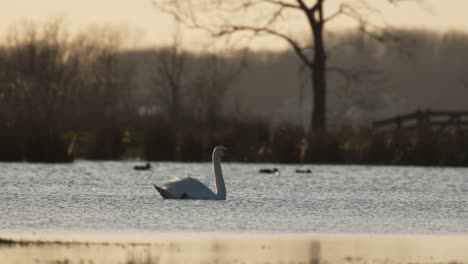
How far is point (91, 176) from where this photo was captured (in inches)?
1171

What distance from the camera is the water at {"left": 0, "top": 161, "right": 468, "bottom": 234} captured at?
706 inches

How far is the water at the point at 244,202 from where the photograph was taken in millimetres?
17922

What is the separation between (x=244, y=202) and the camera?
22.2m

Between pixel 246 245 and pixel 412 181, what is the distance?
14749 mm

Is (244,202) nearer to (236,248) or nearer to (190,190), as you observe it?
(190,190)

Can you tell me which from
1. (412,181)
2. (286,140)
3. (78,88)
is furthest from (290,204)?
(78,88)

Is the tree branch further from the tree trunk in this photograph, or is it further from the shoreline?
the shoreline

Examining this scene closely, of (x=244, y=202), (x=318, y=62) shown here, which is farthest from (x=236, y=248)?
(x=318, y=62)

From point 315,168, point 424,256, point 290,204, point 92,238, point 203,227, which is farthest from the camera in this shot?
point 315,168

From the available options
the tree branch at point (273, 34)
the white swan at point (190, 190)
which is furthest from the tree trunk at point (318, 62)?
the white swan at point (190, 190)

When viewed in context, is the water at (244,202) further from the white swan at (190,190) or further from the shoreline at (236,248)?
the shoreline at (236,248)

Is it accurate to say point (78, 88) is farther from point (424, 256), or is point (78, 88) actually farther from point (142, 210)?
point (424, 256)

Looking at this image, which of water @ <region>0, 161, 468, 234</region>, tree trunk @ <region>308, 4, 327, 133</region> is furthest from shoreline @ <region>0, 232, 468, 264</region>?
tree trunk @ <region>308, 4, 327, 133</region>

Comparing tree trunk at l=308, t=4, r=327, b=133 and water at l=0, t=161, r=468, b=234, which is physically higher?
tree trunk at l=308, t=4, r=327, b=133
